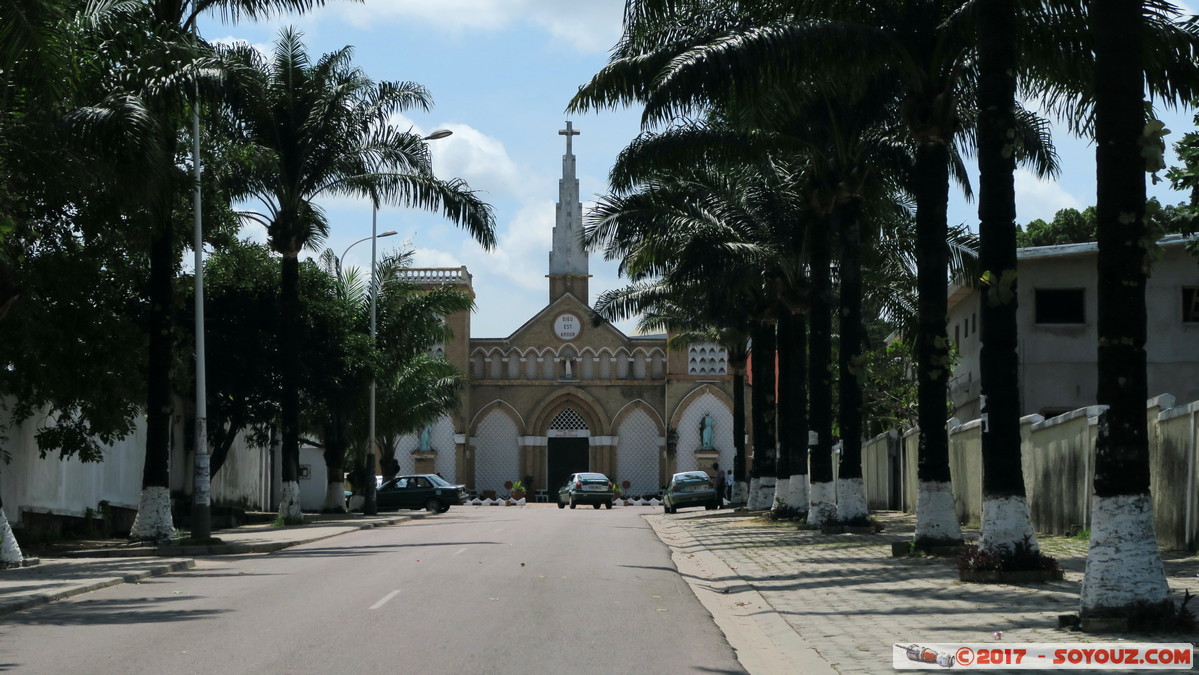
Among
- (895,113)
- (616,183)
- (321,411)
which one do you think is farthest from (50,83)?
(321,411)

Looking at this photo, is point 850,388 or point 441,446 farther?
point 441,446

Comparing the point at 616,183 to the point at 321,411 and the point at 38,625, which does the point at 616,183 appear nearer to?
the point at 38,625

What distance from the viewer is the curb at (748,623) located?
28.8ft

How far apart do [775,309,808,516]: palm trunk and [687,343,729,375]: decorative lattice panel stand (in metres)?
40.7

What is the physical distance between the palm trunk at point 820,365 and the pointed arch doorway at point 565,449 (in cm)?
4673

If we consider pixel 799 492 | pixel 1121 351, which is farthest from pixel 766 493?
pixel 1121 351

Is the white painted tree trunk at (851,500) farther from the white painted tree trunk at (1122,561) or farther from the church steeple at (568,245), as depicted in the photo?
the church steeple at (568,245)

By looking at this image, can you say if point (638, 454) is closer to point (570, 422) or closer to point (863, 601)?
point (570, 422)

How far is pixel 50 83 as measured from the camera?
48.5 feet

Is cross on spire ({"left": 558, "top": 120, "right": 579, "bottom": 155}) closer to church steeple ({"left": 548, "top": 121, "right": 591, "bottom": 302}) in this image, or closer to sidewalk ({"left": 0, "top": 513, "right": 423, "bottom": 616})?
church steeple ({"left": 548, "top": 121, "right": 591, "bottom": 302})

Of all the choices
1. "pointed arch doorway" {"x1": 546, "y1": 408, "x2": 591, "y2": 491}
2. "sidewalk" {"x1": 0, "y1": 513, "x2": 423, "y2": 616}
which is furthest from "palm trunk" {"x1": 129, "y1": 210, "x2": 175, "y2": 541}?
"pointed arch doorway" {"x1": 546, "y1": 408, "x2": 591, "y2": 491}

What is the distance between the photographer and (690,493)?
44719 mm

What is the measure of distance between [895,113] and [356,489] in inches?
1288

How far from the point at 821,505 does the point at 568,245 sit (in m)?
53.1
